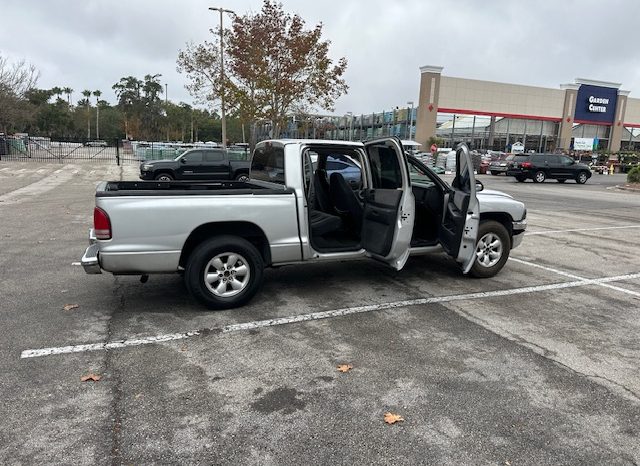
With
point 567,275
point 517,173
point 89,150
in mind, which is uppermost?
point 517,173

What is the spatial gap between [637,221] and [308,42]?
16.1 meters

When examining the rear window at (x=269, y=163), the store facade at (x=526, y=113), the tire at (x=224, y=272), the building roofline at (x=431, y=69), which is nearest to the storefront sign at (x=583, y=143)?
the store facade at (x=526, y=113)

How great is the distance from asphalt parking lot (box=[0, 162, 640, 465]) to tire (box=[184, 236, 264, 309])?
0.57 ft

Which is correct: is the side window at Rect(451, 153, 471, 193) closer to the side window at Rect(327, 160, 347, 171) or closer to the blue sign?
the side window at Rect(327, 160, 347, 171)

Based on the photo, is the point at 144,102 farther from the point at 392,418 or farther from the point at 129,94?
the point at 392,418

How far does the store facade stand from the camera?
150 ft

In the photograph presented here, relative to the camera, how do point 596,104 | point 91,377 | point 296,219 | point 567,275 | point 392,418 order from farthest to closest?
point 596,104 → point 567,275 → point 296,219 → point 91,377 → point 392,418

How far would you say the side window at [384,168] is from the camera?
559cm

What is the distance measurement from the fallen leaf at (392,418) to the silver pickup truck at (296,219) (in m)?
2.26

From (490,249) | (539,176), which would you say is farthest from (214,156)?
(539,176)

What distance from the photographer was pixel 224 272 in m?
4.95

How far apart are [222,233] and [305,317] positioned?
3.91ft

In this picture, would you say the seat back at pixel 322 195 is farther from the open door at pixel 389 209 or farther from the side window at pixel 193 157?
the side window at pixel 193 157

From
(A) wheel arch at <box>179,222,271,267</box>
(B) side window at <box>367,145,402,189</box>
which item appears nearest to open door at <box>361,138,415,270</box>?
(B) side window at <box>367,145,402,189</box>
